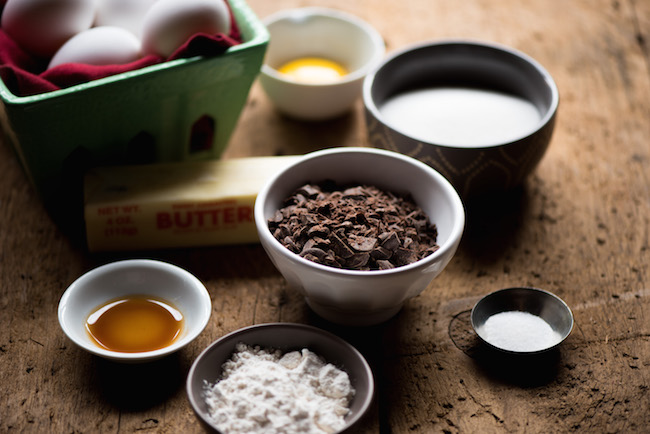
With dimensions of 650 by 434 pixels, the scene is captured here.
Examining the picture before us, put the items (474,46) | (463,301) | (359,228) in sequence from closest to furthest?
(359,228)
(463,301)
(474,46)

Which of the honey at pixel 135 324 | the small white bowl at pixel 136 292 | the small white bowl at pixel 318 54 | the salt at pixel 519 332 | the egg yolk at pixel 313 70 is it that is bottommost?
the salt at pixel 519 332

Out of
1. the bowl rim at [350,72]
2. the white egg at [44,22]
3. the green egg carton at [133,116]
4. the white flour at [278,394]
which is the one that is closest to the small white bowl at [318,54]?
the bowl rim at [350,72]

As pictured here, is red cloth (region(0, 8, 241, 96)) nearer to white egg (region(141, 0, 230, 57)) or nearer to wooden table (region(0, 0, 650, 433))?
white egg (region(141, 0, 230, 57))

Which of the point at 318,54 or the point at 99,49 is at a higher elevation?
the point at 99,49

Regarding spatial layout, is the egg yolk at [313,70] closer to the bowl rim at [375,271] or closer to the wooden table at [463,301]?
the wooden table at [463,301]

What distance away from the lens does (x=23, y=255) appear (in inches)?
49.8

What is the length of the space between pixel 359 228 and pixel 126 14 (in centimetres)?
60

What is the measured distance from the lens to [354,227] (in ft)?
3.60

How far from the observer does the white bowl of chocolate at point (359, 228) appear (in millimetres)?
1033

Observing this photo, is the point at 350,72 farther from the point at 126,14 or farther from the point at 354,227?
the point at 354,227

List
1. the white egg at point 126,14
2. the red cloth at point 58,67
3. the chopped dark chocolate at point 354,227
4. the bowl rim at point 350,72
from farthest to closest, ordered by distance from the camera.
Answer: the bowl rim at point 350,72 < the white egg at point 126,14 < the red cloth at point 58,67 < the chopped dark chocolate at point 354,227

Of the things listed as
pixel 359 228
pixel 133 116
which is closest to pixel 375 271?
pixel 359 228

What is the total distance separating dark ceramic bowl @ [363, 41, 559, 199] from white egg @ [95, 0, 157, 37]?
0.42m

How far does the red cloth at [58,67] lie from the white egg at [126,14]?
10cm
